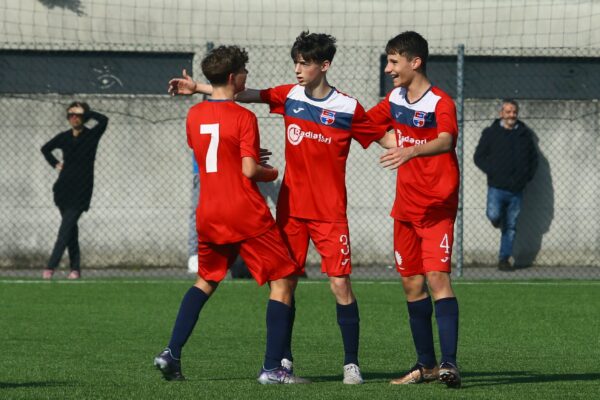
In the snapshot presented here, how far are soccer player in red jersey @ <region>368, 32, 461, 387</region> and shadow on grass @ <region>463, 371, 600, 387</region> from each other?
25cm

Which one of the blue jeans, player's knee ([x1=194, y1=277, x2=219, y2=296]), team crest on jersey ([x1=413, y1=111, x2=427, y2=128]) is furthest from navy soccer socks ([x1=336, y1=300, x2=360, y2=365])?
the blue jeans

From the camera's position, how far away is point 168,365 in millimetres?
7680

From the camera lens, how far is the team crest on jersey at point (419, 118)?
7840 mm

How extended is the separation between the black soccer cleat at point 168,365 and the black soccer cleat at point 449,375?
57.0 inches

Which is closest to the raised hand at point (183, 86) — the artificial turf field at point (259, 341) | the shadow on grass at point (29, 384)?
the artificial turf field at point (259, 341)

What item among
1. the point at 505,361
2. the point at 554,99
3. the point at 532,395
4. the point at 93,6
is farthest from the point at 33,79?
the point at 532,395

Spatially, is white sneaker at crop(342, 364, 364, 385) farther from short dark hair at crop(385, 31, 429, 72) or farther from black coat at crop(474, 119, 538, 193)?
black coat at crop(474, 119, 538, 193)

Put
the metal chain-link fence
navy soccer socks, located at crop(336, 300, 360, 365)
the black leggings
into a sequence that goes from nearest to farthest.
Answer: navy soccer socks, located at crop(336, 300, 360, 365), the black leggings, the metal chain-link fence

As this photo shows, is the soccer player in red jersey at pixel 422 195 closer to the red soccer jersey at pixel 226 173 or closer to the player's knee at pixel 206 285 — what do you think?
the red soccer jersey at pixel 226 173

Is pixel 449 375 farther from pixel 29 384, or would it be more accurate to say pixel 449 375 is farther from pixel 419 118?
pixel 29 384

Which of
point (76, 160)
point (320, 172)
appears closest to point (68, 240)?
point (76, 160)

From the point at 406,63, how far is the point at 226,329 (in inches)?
155

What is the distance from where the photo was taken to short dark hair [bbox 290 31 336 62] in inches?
311

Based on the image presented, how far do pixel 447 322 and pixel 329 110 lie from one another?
136 centimetres
